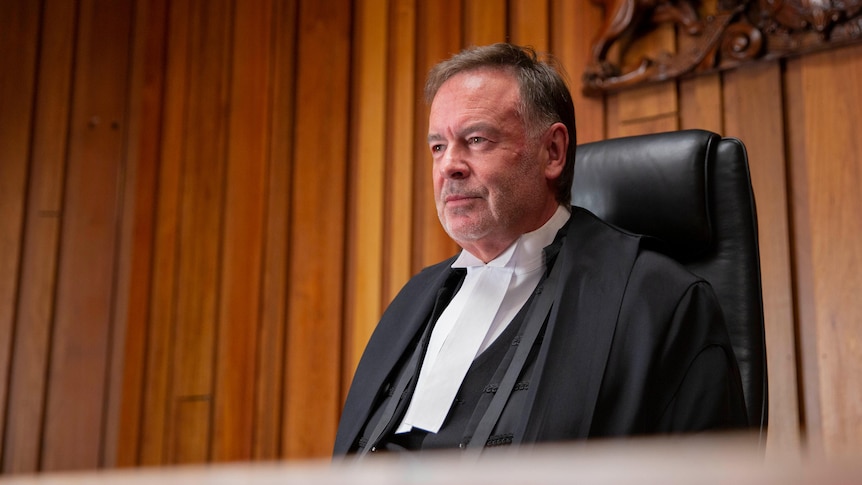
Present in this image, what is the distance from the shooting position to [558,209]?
173cm

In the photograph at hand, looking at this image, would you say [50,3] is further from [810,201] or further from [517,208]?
[810,201]

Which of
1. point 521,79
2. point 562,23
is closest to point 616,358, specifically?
point 521,79

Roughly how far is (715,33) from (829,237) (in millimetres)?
636

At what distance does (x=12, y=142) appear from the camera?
313cm

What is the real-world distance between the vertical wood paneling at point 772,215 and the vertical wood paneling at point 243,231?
1755 mm

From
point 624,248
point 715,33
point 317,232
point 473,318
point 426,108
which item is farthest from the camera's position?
point 317,232

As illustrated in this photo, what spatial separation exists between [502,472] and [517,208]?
1497 mm

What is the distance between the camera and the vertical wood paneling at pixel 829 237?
78.1 inches

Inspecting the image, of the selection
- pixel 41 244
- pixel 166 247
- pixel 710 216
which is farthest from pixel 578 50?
pixel 41 244

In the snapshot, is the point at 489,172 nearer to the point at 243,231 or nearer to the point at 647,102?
the point at 647,102

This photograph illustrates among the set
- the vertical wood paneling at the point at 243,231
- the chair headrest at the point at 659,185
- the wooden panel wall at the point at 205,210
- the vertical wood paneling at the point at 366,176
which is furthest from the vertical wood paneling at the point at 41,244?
the chair headrest at the point at 659,185

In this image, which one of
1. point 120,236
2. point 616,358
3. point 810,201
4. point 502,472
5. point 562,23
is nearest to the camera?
point 502,472

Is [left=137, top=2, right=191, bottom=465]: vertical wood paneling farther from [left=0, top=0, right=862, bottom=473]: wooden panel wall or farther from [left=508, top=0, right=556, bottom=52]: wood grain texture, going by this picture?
[left=508, top=0, right=556, bottom=52]: wood grain texture

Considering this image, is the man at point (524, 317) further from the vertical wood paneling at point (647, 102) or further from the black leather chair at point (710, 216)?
the vertical wood paneling at point (647, 102)
